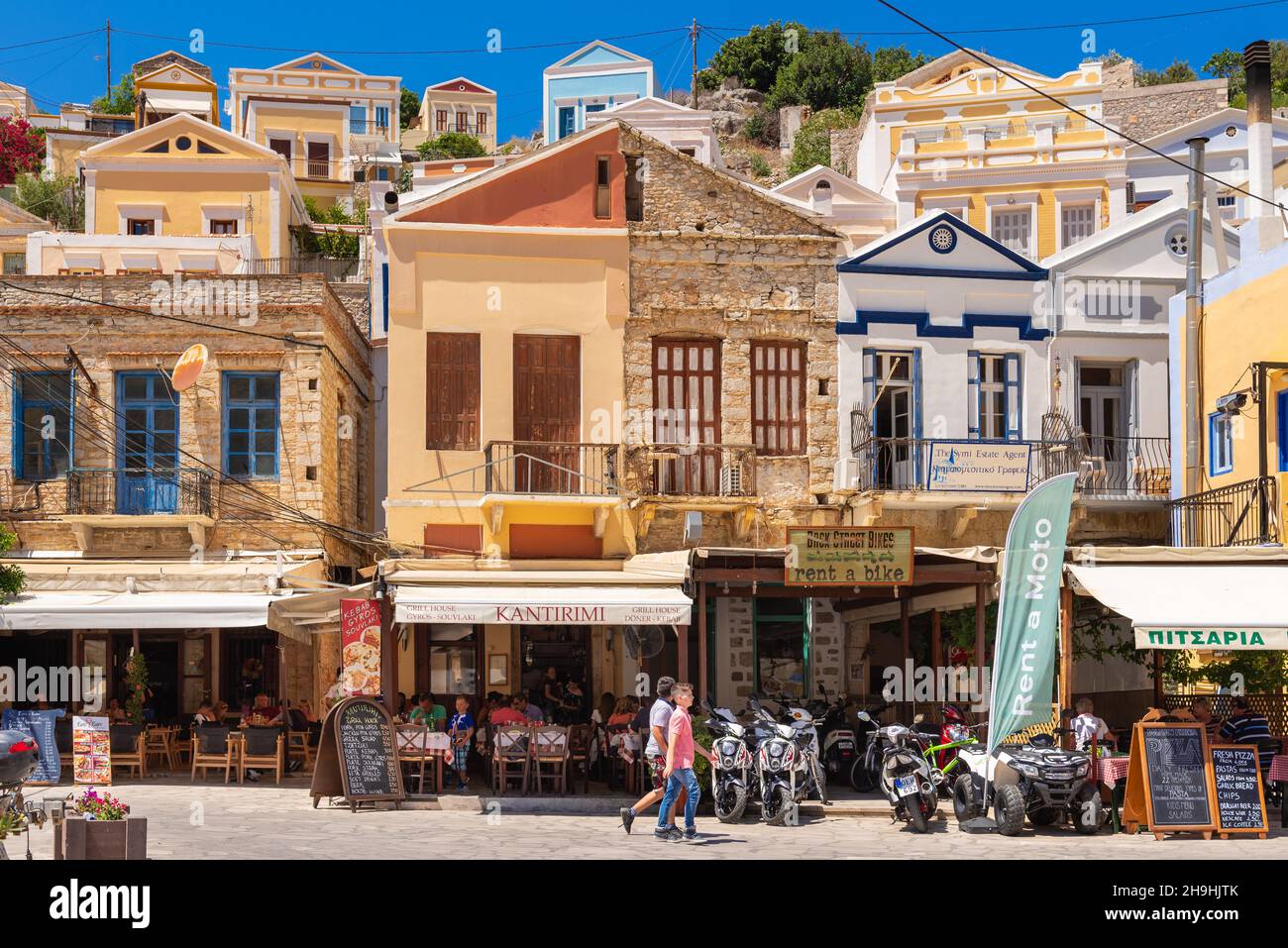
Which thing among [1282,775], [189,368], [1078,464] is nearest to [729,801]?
[1282,775]

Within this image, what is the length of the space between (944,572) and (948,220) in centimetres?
680

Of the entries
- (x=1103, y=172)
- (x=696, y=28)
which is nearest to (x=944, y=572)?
(x=1103, y=172)

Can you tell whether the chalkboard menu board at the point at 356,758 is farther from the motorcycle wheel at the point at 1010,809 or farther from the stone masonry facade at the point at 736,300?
the motorcycle wheel at the point at 1010,809

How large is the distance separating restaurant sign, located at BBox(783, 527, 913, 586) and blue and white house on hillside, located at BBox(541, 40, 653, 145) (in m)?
45.4

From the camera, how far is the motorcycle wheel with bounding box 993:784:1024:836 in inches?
616

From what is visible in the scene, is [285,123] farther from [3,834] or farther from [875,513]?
[3,834]

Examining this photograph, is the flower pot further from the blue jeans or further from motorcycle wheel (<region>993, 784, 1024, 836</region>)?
motorcycle wheel (<region>993, 784, 1024, 836</region>)

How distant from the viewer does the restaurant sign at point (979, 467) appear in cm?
2283

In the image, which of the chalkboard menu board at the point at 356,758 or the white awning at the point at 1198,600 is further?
the chalkboard menu board at the point at 356,758

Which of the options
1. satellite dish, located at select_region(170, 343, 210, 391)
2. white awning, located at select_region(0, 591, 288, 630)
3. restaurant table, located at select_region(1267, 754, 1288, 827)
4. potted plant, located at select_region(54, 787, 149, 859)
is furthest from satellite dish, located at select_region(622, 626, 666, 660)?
potted plant, located at select_region(54, 787, 149, 859)

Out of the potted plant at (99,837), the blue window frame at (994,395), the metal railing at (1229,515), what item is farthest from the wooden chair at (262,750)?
the metal railing at (1229,515)

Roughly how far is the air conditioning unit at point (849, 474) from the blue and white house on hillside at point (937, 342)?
9 cm

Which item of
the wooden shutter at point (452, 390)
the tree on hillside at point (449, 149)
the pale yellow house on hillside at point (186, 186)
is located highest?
the tree on hillside at point (449, 149)

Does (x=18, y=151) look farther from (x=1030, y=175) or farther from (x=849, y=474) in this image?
(x=849, y=474)
